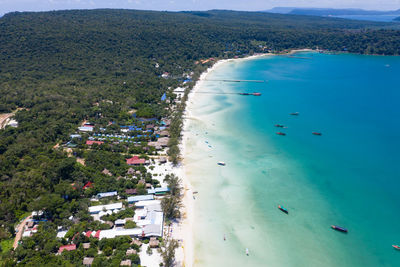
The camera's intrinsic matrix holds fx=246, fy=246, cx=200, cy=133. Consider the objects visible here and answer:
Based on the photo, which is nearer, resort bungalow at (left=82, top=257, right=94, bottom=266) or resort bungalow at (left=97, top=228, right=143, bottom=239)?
resort bungalow at (left=82, top=257, right=94, bottom=266)

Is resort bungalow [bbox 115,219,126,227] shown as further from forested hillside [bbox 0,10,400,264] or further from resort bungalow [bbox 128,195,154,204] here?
forested hillside [bbox 0,10,400,264]

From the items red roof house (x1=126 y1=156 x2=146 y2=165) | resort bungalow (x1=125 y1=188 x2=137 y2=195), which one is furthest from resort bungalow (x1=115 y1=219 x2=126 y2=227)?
red roof house (x1=126 y1=156 x2=146 y2=165)

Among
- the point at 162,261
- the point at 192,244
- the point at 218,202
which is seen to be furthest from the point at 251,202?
the point at 162,261

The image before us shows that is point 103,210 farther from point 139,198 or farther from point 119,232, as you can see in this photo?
point 139,198

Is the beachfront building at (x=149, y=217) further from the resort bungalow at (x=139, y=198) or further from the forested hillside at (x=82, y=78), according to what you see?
the forested hillside at (x=82, y=78)

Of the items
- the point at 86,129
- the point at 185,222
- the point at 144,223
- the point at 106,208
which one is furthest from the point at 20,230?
the point at 86,129

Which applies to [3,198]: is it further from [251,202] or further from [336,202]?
[336,202]

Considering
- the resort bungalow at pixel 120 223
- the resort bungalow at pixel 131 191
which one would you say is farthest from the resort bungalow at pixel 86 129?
the resort bungalow at pixel 120 223
